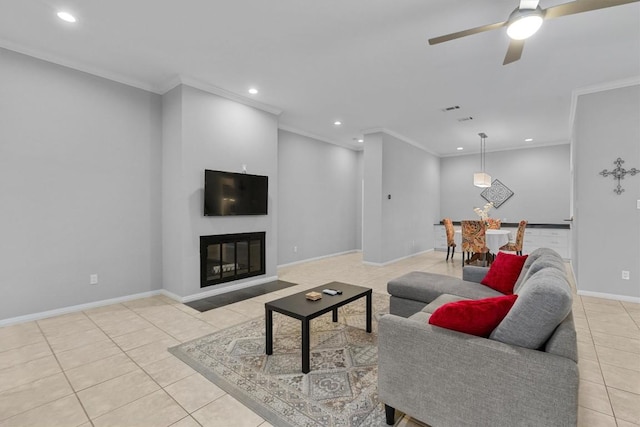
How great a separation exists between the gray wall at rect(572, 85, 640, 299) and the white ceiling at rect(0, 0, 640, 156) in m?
0.37

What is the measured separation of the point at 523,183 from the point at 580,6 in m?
7.06

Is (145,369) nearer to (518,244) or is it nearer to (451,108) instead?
(451,108)

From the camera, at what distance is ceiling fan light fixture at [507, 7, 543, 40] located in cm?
204

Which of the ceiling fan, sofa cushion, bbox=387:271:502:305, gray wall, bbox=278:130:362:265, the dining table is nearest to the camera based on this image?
the ceiling fan

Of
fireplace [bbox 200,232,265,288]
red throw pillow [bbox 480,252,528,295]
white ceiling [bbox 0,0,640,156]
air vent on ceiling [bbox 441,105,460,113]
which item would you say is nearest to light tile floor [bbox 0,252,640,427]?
fireplace [bbox 200,232,265,288]

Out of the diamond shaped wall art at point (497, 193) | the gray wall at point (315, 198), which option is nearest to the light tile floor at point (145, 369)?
the gray wall at point (315, 198)

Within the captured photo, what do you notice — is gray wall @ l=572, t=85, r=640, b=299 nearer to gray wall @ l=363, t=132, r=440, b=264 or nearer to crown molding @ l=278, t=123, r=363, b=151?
gray wall @ l=363, t=132, r=440, b=264

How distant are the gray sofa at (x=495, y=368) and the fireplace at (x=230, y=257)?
314cm

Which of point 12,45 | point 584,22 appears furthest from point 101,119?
point 584,22

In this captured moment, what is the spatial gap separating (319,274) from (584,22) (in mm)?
4679

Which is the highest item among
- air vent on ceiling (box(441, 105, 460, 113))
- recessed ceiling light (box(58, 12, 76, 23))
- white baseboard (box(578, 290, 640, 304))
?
recessed ceiling light (box(58, 12, 76, 23))

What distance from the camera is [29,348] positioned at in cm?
266

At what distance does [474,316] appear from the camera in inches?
60.0

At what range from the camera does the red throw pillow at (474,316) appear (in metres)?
1.52
